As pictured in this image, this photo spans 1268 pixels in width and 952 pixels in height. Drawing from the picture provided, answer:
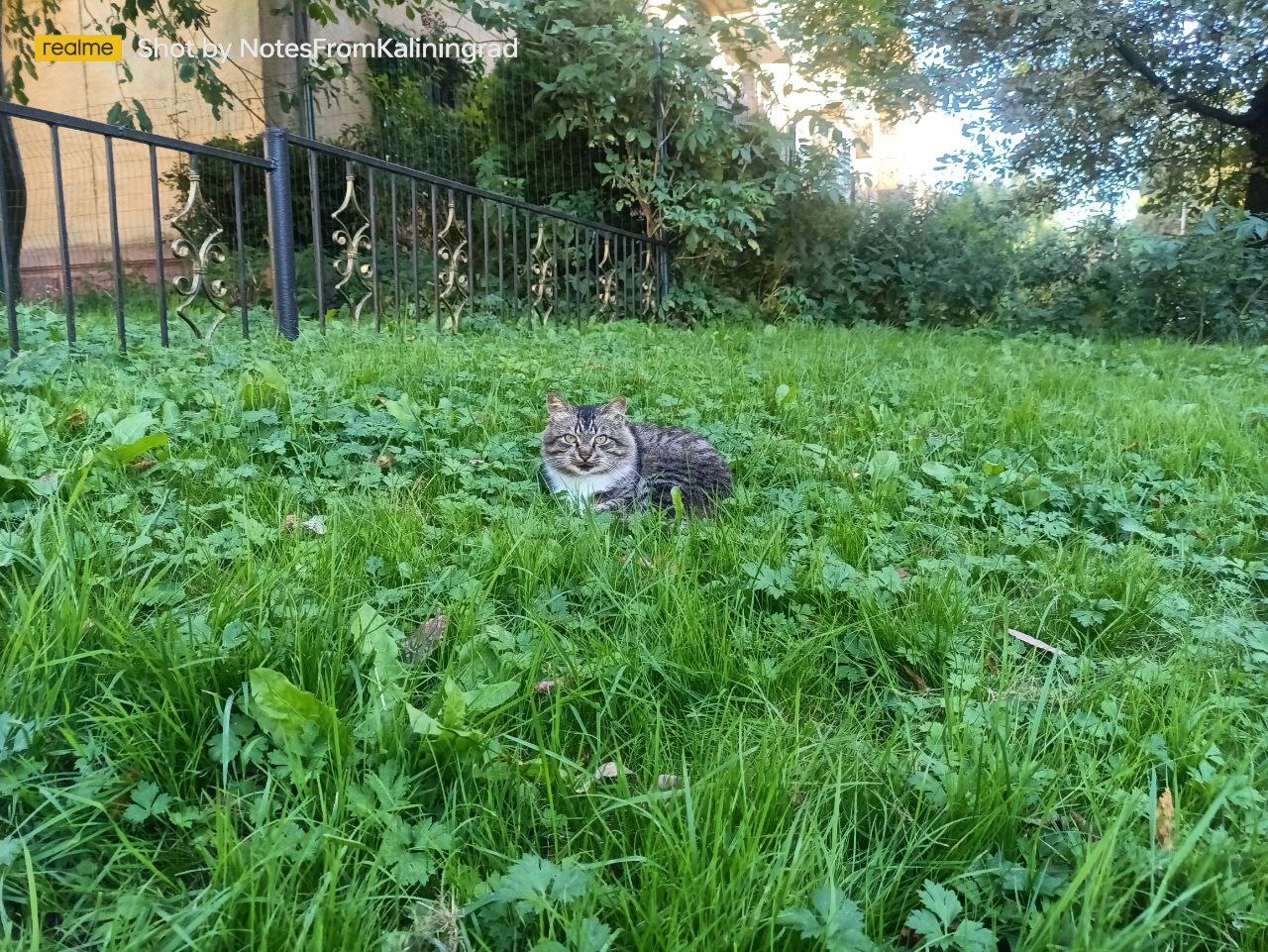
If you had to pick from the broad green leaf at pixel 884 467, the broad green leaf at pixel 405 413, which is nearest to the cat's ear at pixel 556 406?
the broad green leaf at pixel 405 413

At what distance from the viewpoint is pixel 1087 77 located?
9.52 meters

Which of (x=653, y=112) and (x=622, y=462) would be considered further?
(x=653, y=112)

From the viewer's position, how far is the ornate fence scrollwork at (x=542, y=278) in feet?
24.9

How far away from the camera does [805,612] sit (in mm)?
1779

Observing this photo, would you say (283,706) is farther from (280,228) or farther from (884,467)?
(280,228)

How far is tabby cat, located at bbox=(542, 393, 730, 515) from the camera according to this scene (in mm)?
2727

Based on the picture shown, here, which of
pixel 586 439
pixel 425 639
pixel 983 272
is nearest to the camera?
pixel 425 639

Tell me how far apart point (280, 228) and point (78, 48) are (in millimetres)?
6771

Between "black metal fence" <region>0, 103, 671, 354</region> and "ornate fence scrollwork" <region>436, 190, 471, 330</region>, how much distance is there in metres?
0.02

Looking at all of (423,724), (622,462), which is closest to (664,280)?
(622,462)

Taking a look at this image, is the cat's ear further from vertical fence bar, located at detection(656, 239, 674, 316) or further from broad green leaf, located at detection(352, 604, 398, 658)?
vertical fence bar, located at detection(656, 239, 674, 316)

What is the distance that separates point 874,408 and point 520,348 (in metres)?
2.41

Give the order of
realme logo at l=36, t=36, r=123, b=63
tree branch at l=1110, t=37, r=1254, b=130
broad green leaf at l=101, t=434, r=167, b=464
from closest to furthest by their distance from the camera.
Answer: broad green leaf at l=101, t=434, r=167, b=464, realme logo at l=36, t=36, r=123, b=63, tree branch at l=1110, t=37, r=1254, b=130

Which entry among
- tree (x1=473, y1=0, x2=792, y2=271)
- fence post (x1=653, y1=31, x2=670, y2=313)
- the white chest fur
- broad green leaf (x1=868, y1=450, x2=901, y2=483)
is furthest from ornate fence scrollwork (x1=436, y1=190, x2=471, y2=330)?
broad green leaf (x1=868, y1=450, x2=901, y2=483)
